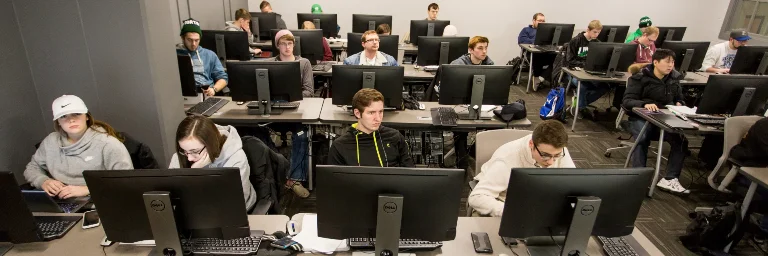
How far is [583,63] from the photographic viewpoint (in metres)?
5.54

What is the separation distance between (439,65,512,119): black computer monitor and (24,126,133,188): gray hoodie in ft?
6.72

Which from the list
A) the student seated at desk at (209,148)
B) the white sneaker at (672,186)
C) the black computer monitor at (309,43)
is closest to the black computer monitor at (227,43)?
the black computer monitor at (309,43)

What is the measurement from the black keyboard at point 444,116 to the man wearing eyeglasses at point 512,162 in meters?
1.05

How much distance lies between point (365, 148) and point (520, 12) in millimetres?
6435

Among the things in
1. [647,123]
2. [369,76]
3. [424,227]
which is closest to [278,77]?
[369,76]

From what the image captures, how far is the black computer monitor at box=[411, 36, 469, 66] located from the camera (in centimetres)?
444

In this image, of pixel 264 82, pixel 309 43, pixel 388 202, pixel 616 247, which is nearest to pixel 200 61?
pixel 264 82

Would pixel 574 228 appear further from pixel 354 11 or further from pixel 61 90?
pixel 354 11

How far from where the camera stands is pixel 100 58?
8.39 ft

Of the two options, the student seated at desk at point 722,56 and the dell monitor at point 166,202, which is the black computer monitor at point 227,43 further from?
the student seated at desk at point 722,56

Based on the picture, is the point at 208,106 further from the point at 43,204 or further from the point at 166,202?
the point at 166,202

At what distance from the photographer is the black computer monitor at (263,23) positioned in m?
6.46

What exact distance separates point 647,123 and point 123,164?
3.75 metres

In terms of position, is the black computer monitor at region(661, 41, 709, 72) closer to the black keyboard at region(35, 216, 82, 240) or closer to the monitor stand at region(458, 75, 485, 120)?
the monitor stand at region(458, 75, 485, 120)
